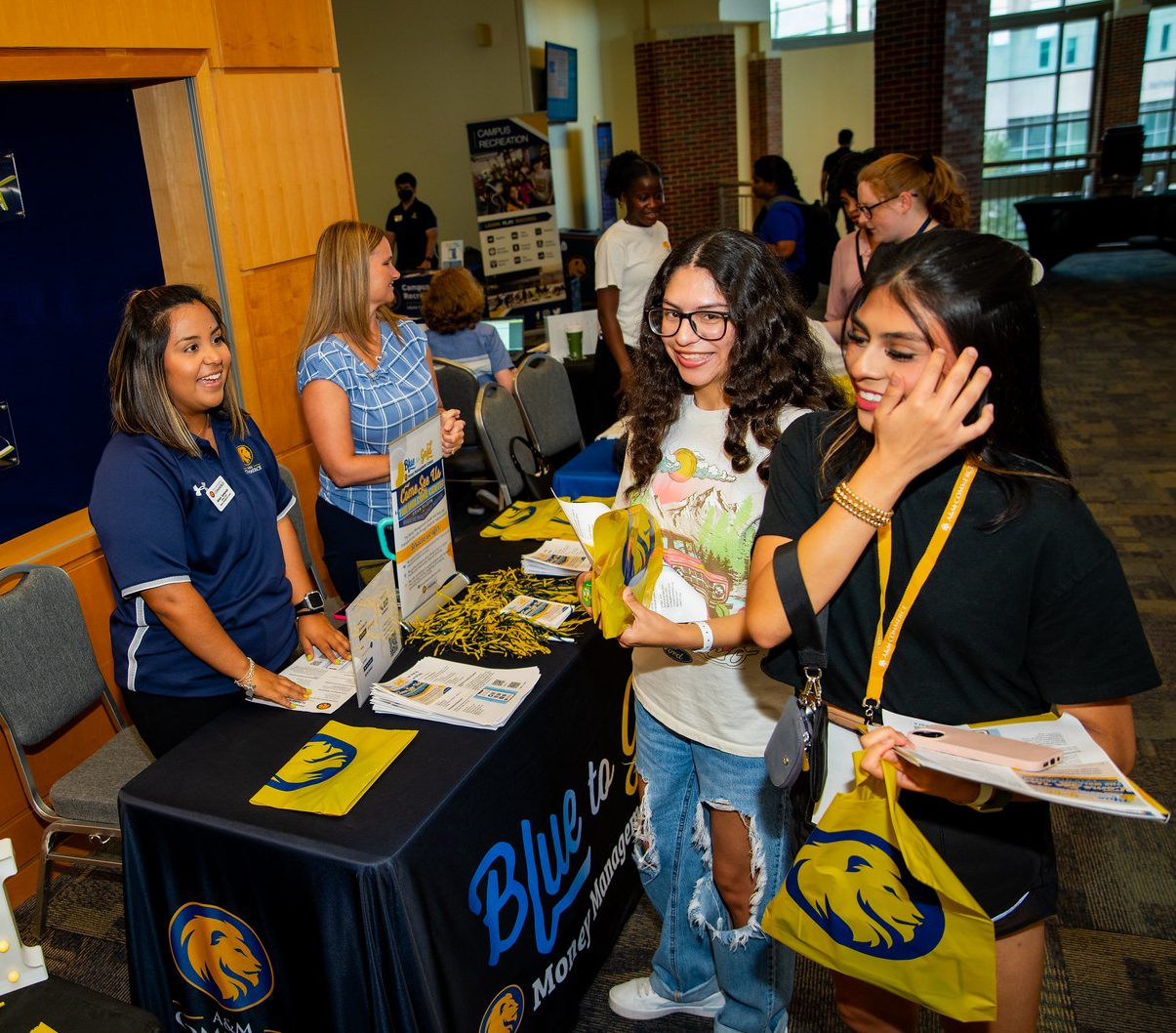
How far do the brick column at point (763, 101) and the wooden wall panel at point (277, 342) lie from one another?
40.9 feet

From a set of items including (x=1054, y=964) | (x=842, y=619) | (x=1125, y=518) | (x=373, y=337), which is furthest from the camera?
(x=1125, y=518)

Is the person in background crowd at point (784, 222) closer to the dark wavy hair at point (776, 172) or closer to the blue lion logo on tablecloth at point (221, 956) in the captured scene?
the dark wavy hair at point (776, 172)

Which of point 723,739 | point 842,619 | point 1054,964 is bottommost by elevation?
point 1054,964

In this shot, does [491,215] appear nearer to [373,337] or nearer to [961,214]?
[961,214]

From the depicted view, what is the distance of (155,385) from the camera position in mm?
1991

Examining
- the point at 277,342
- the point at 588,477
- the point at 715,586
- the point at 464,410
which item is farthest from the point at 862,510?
the point at 464,410

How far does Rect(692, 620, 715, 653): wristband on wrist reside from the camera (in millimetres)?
1571

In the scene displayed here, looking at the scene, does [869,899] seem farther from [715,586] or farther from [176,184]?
[176,184]

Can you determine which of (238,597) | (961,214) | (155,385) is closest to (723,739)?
(238,597)

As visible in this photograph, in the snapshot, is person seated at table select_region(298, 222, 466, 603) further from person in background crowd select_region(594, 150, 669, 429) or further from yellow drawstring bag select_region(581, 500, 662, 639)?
person in background crowd select_region(594, 150, 669, 429)

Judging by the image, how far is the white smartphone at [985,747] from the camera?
1.11 metres

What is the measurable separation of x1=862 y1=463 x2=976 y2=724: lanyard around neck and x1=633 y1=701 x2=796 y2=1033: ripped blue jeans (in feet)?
1.80

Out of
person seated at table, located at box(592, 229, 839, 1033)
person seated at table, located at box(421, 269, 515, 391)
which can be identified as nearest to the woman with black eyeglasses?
person seated at table, located at box(421, 269, 515, 391)

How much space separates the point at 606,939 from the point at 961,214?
9.38 feet
